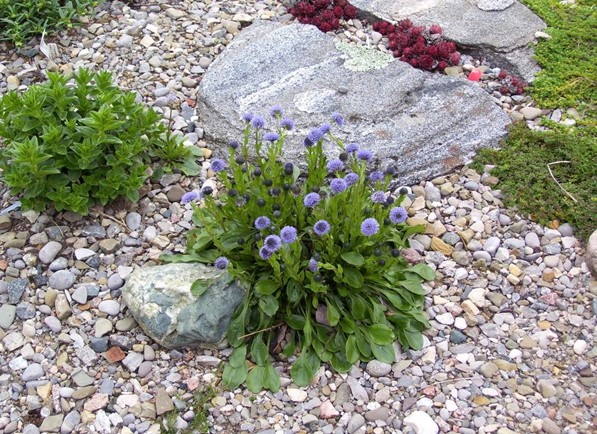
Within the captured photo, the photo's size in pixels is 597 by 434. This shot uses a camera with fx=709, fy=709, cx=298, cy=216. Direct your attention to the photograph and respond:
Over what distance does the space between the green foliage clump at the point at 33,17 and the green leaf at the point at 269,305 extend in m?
3.48

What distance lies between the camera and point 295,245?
3.74 m

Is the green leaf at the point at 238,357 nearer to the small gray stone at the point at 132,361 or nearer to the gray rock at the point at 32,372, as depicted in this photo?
the small gray stone at the point at 132,361

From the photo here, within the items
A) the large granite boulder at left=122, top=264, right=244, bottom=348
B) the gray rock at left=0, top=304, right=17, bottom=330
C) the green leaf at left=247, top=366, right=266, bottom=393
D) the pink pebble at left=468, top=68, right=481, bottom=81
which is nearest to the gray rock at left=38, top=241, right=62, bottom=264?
the gray rock at left=0, top=304, right=17, bottom=330

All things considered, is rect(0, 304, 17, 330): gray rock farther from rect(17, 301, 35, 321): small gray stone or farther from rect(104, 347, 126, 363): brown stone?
rect(104, 347, 126, 363): brown stone

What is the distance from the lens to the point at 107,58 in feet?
19.8

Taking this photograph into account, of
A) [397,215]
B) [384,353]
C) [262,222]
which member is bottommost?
[384,353]

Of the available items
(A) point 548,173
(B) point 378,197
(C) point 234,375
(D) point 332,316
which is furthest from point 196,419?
(A) point 548,173

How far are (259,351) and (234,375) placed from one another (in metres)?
0.19

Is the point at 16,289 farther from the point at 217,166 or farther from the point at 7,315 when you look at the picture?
the point at 217,166

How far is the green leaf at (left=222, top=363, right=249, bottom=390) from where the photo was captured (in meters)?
3.84

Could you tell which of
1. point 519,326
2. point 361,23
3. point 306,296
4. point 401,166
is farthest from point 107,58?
point 519,326

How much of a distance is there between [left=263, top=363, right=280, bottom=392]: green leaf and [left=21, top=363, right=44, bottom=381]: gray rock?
1.24m

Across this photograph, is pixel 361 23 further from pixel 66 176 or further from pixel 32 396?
pixel 32 396

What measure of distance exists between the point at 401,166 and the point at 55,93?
2.37m
